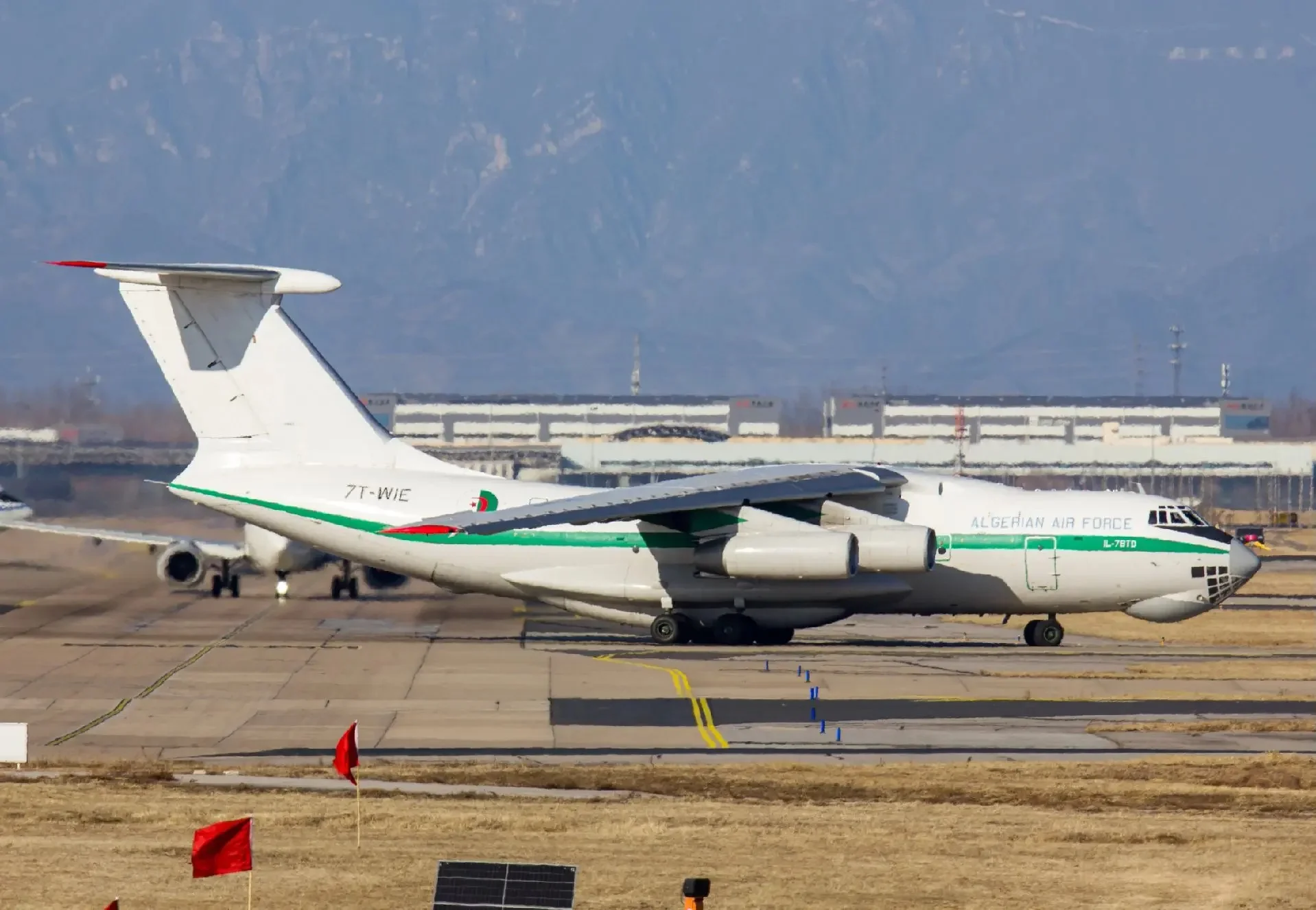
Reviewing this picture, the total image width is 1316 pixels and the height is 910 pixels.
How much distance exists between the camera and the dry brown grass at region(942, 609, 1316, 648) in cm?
4103

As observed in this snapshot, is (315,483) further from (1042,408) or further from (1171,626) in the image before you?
(1042,408)

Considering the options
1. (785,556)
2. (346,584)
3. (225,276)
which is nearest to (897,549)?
(785,556)

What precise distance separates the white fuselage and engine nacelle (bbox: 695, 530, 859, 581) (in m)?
0.99

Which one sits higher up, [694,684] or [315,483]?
[315,483]

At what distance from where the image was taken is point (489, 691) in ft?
97.0

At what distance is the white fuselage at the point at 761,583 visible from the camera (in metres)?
37.6

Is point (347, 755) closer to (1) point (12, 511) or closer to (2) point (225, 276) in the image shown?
(2) point (225, 276)

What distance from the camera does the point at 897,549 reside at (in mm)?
36375

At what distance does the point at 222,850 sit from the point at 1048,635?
26.6 meters


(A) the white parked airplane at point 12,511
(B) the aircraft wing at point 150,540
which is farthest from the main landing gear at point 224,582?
(A) the white parked airplane at point 12,511

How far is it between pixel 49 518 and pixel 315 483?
22.0 meters

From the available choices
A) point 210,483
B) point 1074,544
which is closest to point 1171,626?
point 1074,544

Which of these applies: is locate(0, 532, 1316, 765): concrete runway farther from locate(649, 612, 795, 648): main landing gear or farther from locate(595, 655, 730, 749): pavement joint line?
locate(649, 612, 795, 648): main landing gear

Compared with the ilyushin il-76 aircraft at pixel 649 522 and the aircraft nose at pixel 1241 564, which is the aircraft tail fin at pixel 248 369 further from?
the aircraft nose at pixel 1241 564
